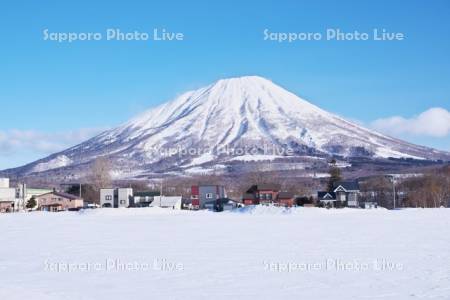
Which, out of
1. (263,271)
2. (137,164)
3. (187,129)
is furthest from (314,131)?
(263,271)

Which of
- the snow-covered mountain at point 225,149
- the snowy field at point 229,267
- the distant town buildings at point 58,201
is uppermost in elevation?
the snow-covered mountain at point 225,149

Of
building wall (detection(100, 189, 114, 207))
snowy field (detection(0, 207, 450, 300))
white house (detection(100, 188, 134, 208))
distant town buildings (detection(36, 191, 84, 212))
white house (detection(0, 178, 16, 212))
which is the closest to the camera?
snowy field (detection(0, 207, 450, 300))

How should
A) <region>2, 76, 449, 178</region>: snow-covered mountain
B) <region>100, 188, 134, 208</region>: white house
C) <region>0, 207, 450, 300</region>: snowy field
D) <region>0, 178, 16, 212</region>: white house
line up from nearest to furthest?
<region>0, 207, 450, 300</region>: snowy field, <region>0, 178, 16, 212</region>: white house, <region>100, 188, 134, 208</region>: white house, <region>2, 76, 449, 178</region>: snow-covered mountain

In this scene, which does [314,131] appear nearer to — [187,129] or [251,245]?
[187,129]

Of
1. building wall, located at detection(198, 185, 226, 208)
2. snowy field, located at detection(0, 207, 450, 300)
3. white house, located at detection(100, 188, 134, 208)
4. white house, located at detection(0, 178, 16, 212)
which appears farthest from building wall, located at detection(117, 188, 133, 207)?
snowy field, located at detection(0, 207, 450, 300)

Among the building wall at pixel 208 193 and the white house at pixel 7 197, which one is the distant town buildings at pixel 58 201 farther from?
the building wall at pixel 208 193

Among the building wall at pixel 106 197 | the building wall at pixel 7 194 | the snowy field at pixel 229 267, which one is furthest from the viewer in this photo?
the building wall at pixel 7 194

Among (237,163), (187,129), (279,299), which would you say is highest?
(187,129)

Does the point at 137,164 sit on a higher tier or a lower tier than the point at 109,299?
higher

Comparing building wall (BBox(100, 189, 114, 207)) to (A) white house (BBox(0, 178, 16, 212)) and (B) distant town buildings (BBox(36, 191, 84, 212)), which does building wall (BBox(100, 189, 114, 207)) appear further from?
(A) white house (BBox(0, 178, 16, 212))

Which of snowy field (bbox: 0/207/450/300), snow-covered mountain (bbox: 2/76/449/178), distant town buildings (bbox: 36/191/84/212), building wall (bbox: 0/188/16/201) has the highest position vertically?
snow-covered mountain (bbox: 2/76/449/178)

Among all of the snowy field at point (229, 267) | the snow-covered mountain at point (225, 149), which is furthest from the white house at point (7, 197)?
the snow-covered mountain at point (225, 149)
